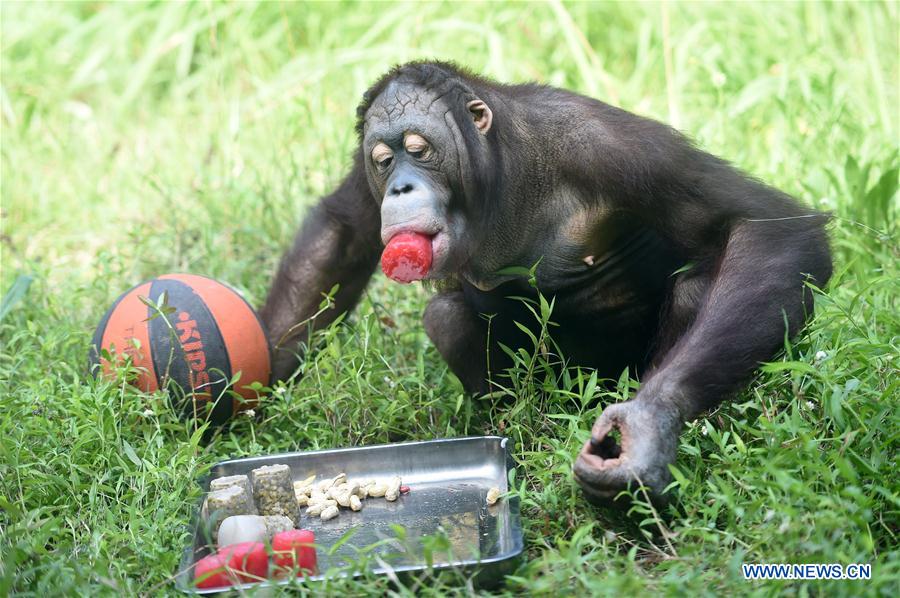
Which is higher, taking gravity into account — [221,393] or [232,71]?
[232,71]

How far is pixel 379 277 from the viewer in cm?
505

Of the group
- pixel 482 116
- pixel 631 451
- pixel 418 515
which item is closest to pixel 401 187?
pixel 482 116

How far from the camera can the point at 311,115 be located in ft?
20.4

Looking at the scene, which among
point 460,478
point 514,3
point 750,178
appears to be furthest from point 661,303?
point 514,3

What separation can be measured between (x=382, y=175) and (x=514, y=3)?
12.6ft

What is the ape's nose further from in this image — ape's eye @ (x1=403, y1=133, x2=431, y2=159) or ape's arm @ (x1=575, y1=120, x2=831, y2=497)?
ape's arm @ (x1=575, y1=120, x2=831, y2=497)

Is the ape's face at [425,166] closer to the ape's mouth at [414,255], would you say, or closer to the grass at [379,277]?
the ape's mouth at [414,255]

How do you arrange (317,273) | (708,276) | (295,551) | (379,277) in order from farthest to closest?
(379,277), (317,273), (708,276), (295,551)

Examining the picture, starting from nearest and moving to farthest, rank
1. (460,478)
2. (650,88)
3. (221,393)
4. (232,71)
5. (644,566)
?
(644,566) → (460,478) → (221,393) → (650,88) → (232,71)

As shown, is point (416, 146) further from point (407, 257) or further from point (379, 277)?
point (379, 277)

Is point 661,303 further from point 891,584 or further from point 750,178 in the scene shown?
point 891,584

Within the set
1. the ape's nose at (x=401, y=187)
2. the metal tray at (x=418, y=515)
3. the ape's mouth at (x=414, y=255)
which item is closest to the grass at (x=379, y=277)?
the metal tray at (x=418, y=515)

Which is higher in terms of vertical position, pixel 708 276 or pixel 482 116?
pixel 482 116

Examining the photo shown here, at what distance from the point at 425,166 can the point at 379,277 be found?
1635 mm
